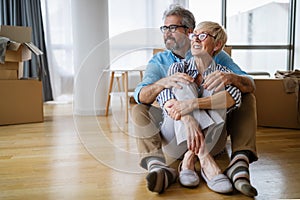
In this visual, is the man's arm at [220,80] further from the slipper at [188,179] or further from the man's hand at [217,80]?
the slipper at [188,179]

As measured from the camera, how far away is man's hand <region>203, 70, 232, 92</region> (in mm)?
1154

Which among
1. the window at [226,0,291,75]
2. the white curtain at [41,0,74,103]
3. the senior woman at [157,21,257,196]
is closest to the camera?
the senior woman at [157,21,257,196]

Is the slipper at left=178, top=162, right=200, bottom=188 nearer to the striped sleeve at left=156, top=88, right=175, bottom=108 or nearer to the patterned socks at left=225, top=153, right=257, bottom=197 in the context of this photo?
the patterned socks at left=225, top=153, right=257, bottom=197

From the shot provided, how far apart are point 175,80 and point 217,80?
0.15 meters

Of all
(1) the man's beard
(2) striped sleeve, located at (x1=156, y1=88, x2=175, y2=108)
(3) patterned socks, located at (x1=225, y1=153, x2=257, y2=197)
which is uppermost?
(1) the man's beard

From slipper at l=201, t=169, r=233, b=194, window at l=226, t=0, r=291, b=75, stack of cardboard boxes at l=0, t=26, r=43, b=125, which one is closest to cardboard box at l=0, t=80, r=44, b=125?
stack of cardboard boxes at l=0, t=26, r=43, b=125

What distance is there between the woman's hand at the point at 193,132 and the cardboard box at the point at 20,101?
66.6 inches

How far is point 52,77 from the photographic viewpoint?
3.71 m

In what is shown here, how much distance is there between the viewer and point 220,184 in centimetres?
110

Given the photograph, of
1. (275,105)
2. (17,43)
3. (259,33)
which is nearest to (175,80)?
(275,105)

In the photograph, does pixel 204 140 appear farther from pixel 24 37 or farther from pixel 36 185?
pixel 24 37

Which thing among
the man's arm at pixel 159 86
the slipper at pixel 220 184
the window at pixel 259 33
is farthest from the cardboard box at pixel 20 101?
the window at pixel 259 33

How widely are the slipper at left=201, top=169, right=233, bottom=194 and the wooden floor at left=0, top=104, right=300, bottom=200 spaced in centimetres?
2

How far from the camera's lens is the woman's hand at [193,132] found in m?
1.14
